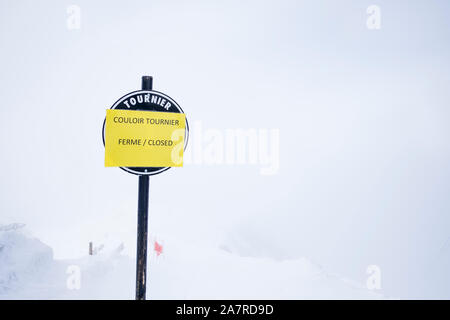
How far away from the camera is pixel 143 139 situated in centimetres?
339

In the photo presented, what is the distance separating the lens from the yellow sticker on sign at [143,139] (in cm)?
331

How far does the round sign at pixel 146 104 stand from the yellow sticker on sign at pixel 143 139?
0.15ft

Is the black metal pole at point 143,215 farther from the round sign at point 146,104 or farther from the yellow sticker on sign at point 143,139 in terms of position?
the yellow sticker on sign at point 143,139

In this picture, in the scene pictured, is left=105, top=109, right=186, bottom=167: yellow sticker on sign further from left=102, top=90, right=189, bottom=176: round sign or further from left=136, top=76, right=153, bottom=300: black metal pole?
left=136, top=76, right=153, bottom=300: black metal pole

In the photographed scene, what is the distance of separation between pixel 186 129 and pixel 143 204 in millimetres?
1001

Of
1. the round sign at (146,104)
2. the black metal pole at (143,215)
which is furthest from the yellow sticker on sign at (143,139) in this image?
the black metal pole at (143,215)

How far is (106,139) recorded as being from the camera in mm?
3293

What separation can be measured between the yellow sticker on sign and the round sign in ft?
0.15

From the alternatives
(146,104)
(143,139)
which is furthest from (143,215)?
(146,104)

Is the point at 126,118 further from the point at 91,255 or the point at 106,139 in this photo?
the point at 91,255

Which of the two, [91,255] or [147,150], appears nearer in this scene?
[147,150]
